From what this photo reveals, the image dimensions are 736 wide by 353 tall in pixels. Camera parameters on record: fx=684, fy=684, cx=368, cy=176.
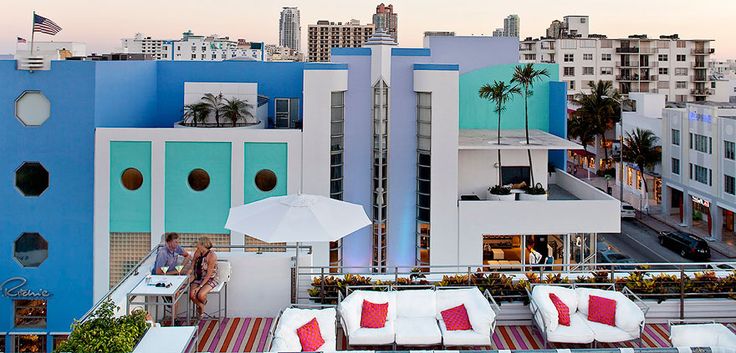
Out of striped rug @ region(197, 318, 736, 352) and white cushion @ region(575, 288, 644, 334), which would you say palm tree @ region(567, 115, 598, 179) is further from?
white cushion @ region(575, 288, 644, 334)

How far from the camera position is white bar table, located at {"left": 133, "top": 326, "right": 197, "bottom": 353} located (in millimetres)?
7652

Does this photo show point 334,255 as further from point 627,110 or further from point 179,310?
point 627,110

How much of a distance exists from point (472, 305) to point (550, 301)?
1193 millimetres

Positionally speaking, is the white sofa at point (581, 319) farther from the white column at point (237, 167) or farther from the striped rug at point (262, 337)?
the white column at point (237, 167)

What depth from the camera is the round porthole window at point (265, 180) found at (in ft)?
72.4

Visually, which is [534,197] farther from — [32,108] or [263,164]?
[32,108]

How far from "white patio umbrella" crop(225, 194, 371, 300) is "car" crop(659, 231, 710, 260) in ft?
99.8

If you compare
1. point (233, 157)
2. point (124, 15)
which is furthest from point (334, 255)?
point (124, 15)

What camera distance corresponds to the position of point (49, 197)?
73.1 ft

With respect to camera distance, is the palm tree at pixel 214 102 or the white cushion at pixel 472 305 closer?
the white cushion at pixel 472 305

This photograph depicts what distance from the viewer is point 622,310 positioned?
9828 millimetres

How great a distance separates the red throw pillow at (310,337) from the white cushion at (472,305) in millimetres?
1907

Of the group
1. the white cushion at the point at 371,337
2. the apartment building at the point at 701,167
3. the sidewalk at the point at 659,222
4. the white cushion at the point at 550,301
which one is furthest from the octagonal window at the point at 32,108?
the apartment building at the point at 701,167

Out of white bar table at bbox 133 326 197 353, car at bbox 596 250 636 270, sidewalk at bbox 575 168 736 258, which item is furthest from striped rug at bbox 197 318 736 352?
sidewalk at bbox 575 168 736 258
